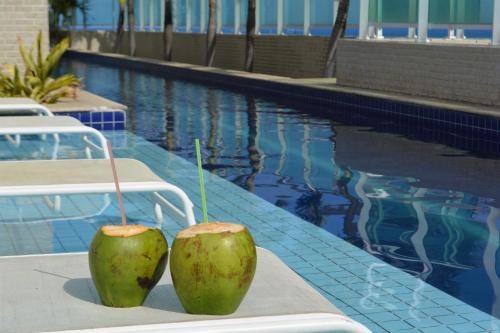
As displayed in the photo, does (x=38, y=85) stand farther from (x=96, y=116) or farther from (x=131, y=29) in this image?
(x=131, y=29)

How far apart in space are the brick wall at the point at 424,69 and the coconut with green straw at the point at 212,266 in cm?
1040

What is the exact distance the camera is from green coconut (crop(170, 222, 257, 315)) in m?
2.18

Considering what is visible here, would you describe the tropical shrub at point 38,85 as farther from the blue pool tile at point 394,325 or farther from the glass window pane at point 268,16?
the glass window pane at point 268,16

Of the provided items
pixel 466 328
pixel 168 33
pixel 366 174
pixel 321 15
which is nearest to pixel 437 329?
pixel 466 328

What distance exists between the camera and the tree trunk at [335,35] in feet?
57.3

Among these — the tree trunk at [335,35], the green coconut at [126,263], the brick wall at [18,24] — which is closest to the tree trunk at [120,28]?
the tree trunk at [335,35]

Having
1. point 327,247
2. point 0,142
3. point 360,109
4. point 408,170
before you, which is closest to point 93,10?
point 360,109

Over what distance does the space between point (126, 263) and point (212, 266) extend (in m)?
0.24

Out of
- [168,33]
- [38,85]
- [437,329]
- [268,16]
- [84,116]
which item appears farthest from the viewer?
[168,33]

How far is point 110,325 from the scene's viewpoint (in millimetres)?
2178

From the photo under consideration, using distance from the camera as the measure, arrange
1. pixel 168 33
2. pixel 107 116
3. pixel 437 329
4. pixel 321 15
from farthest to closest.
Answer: pixel 168 33, pixel 321 15, pixel 107 116, pixel 437 329

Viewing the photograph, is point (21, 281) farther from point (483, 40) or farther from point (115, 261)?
point (483, 40)

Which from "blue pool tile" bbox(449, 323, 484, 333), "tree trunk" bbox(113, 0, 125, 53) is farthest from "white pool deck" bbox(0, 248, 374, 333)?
"tree trunk" bbox(113, 0, 125, 53)

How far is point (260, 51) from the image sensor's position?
2303cm
